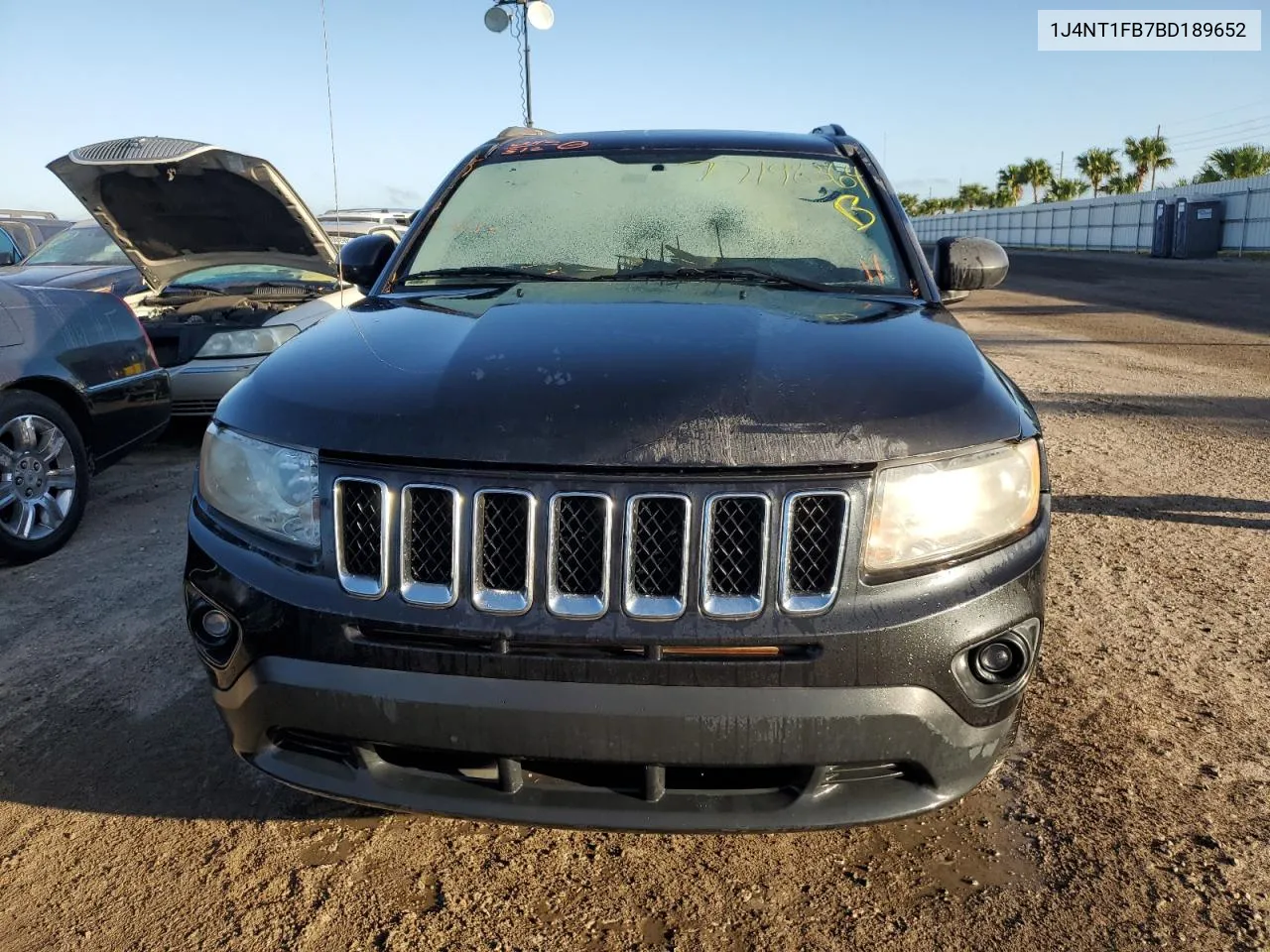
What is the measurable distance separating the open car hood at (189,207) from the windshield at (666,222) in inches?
133

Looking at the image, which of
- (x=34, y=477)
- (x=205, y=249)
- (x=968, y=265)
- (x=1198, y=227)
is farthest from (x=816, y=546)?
(x=1198, y=227)

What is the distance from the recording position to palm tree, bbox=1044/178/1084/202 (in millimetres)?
64875

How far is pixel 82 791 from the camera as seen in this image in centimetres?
Answer: 262

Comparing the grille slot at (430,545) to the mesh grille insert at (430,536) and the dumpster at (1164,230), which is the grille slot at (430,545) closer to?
the mesh grille insert at (430,536)

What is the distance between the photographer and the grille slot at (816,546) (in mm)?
1788

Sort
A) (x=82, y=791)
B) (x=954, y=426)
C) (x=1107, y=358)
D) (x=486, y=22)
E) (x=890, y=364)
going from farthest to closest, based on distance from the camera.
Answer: (x=486, y=22) < (x=1107, y=358) < (x=82, y=791) < (x=890, y=364) < (x=954, y=426)

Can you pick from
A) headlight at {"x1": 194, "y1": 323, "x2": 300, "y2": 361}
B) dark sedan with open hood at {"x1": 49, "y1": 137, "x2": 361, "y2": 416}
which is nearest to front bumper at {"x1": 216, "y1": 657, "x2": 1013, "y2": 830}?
dark sedan with open hood at {"x1": 49, "y1": 137, "x2": 361, "y2": 416}

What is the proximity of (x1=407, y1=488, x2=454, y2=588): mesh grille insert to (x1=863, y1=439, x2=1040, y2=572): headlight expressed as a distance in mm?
800

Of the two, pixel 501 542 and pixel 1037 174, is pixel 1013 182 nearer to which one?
pixel 1037 174

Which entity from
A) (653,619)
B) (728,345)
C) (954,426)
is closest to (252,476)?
(653,619)

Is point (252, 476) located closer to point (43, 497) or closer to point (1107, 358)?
point (43, 497)

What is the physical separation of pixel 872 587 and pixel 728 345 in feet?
2.11

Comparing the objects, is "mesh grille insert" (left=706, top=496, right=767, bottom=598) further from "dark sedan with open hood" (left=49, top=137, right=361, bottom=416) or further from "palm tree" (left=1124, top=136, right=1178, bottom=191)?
"palm tree" (left=1124, top=136, right=1178, bottom=191)

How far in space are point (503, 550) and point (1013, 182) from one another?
83396 millimetres
